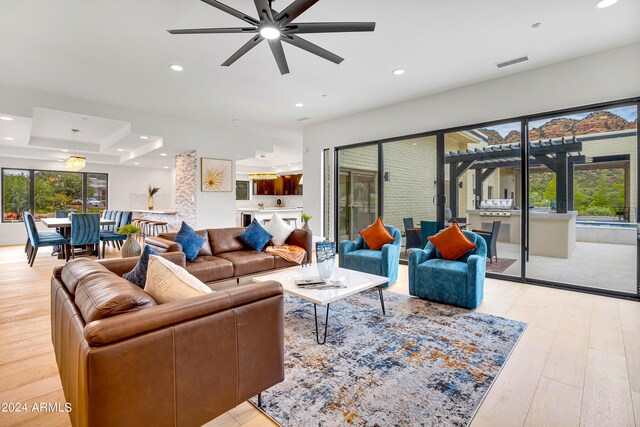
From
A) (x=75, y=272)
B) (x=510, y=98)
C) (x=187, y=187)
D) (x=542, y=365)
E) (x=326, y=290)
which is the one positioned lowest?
(x=542, y=365)

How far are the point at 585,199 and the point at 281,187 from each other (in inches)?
382

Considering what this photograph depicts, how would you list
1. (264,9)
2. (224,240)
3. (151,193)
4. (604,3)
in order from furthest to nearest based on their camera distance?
1. (151,193)
2. (224,240)
3. (604,3)
4. (264,9)

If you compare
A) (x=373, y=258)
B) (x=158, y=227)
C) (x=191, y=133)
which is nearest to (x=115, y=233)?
(x=158, y=227)

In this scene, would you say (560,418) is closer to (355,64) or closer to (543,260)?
(543,260)

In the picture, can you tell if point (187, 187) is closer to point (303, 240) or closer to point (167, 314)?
point (303, 240)

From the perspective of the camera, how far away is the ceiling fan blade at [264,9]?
211 centimetres

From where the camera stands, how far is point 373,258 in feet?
13.3

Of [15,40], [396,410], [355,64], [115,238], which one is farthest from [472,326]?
[115,238]

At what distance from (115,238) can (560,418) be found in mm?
7823

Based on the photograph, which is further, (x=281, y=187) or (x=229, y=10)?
(x=281, y=187)

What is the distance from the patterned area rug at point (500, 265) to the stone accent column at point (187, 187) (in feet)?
19.5

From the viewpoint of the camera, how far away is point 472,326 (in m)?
2.87

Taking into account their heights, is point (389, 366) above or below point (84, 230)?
below

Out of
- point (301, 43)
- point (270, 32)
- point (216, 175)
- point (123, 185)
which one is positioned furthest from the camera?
point (123, 185)
